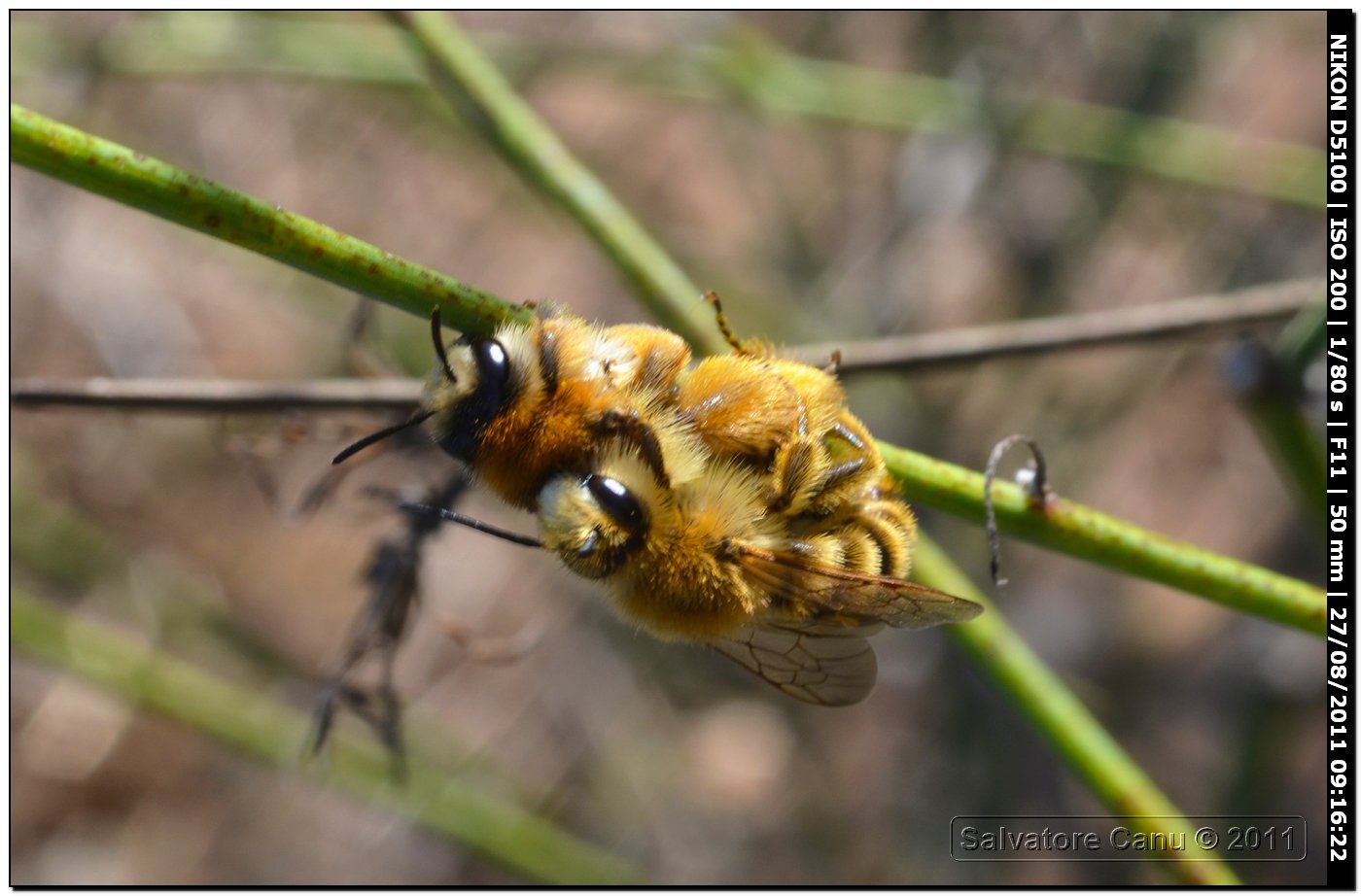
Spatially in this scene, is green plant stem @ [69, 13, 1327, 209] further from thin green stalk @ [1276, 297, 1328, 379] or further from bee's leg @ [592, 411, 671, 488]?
bee's leg @ [592, 411, 671, 488]

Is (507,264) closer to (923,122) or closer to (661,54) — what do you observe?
(661,54)

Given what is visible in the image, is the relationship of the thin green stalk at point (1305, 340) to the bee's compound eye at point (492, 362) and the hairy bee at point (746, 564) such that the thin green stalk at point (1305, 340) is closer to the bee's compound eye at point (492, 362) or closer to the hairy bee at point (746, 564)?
the hairy bee at point (746, 564)

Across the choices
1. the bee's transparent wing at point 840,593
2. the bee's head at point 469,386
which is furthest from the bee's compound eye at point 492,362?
the bee's transparent wing at point 840,593

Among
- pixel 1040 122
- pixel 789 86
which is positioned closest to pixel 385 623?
pixel 789 86

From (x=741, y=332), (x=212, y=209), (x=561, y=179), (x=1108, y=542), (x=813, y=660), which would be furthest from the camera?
(x=741, y=332)

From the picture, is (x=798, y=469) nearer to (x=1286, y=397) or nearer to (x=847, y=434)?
(x=847, y=434)

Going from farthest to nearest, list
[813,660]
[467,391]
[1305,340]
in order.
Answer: [1305,340]
[813,660]
[467,391]
